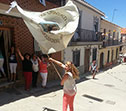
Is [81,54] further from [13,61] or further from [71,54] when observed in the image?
[13,61]

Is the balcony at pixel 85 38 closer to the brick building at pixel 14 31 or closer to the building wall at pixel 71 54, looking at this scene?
the building wall at pixel 71 54

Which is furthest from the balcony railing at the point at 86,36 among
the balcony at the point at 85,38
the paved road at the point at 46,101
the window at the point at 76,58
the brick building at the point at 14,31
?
the paved road at the point at 46,101

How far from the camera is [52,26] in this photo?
11.1 feet

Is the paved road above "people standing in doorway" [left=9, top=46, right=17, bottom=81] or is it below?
below

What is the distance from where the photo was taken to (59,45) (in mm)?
3348

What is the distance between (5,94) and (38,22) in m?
3.40

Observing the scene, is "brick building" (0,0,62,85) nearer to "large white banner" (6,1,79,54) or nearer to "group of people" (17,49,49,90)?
"group of people" (17,49,49,90)

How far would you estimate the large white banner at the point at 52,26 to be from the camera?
126 inches

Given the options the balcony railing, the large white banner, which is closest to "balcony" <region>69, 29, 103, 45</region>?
the balcony railing

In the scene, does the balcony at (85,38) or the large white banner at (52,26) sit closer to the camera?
the large white banner at (52,26)

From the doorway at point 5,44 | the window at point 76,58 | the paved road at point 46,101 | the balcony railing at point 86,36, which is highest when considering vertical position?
the balcony railing at point 86,36

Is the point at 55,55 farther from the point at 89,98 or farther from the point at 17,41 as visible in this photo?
the point at 89,98

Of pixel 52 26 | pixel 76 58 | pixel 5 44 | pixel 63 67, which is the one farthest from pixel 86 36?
pixel 63 67

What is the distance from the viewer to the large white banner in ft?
10.5
